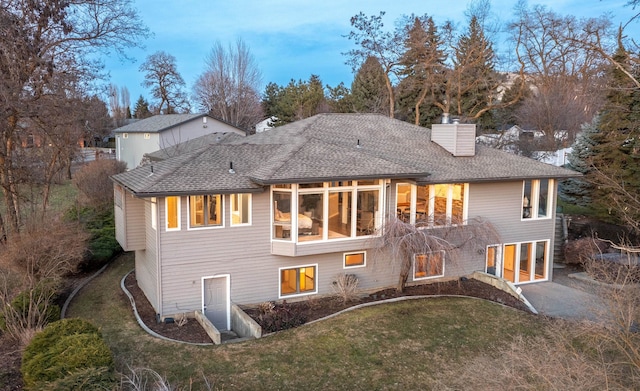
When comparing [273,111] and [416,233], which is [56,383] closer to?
[416,233]

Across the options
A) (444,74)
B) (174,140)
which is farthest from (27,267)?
(444,74)

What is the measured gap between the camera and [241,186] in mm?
13086

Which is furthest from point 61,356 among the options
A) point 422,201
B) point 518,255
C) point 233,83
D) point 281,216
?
point 233,83

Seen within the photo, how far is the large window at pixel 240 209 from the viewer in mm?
13453

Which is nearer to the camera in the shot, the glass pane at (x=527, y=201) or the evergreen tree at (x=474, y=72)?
the glass pane at (x=527, y=201)

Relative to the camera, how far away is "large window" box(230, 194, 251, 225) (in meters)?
13.5

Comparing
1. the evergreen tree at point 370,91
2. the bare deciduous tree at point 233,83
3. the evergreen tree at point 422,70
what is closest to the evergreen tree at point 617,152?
the evergreen tree at point 422,70

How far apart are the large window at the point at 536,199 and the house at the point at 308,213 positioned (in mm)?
37

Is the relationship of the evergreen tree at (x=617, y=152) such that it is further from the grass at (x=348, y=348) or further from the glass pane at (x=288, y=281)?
the glass pane at (x=288, y=281)

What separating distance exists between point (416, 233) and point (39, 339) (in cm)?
949

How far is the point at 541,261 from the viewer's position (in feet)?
59.7

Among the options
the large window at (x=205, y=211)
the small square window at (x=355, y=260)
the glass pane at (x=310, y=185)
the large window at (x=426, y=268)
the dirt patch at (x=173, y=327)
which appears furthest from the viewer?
the large window at (x=426, y=268)

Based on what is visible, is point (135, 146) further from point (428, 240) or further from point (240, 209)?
point (428, 240)

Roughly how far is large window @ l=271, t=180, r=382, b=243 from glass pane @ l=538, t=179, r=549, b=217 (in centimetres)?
697
